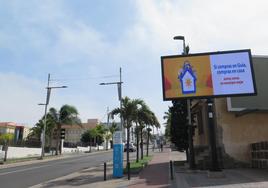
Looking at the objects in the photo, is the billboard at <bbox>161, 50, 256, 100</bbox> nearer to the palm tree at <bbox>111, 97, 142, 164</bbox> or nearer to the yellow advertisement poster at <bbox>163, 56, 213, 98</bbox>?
the yellow advertisement poster at <bbox>163, 56, 213, 98</bbox>

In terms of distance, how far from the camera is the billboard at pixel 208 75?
16828mm

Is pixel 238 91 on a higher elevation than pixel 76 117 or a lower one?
lower

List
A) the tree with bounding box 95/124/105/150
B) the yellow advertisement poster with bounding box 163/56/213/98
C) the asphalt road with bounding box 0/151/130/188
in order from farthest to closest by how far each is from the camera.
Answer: the tree with bounding box 95/124/105/150, the asphalt road with bounding box 0/151/130/188, the yellow advertisement poster with bounding box 163/56/213/98

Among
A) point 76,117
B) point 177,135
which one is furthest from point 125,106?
point 76,117

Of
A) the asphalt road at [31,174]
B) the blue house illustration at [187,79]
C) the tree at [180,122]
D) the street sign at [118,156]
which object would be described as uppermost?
the blue house illustration at [187,79]

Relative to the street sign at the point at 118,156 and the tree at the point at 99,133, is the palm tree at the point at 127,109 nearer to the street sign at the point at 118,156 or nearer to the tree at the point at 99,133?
the street sign at the point at 118,156

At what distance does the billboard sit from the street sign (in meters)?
3.95

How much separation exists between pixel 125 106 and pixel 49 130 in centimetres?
3493

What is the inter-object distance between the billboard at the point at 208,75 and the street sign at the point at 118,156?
13.0ft

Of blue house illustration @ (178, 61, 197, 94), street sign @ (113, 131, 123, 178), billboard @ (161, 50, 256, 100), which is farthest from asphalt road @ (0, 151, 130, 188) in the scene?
blue house illustration @ (178, 61, 197, 94)

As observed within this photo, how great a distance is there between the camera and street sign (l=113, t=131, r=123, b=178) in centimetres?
1830

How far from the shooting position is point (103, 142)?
322ft

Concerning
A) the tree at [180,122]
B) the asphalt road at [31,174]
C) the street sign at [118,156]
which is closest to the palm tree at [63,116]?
the asphalt road at [31,174]

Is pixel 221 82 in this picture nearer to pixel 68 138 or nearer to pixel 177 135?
pixel 177 135
